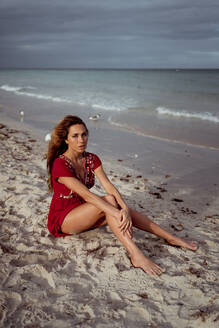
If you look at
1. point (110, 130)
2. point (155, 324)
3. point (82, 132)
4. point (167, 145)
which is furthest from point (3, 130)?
point (155, 324)

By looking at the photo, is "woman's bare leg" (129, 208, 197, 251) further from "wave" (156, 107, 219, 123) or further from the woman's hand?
"wave" (156, 107, 219, 123)

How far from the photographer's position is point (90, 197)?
3.12 metres

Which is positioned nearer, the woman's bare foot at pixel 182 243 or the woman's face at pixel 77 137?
the woman's face at pixel 77 137

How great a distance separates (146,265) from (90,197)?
0.93m

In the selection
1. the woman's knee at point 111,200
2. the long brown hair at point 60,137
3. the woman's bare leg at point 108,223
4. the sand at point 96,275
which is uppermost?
the long brown hair at point 60,137

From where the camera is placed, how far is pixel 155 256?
329 cm

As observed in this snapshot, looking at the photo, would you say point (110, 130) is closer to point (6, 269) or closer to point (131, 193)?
point (131, 193)

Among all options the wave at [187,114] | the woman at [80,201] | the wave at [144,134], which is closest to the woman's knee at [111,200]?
the woman at [80,201]

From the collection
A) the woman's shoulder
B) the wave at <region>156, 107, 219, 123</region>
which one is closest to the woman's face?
the woman's shoulder

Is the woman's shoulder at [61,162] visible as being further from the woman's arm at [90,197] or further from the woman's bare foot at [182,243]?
the woman's bare foot at [182,243]

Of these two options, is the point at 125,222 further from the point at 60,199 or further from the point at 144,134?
the point at 144,134

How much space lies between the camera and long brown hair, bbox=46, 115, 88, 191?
328 cm

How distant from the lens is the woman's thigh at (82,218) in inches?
125

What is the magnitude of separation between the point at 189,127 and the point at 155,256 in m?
9.25
